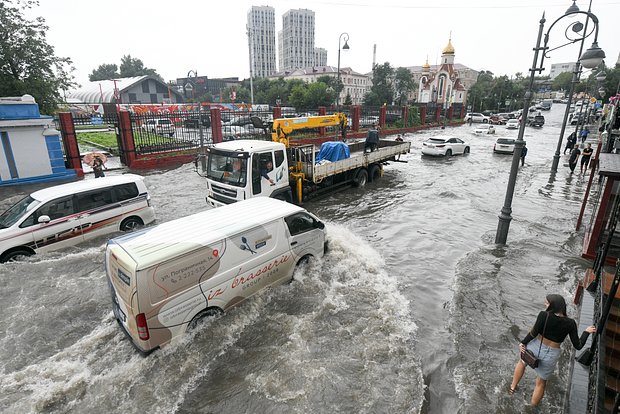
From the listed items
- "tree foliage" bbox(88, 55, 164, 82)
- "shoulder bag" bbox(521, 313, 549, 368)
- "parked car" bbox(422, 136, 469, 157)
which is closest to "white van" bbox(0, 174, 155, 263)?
"shoulder bag" bbox(521, 313, 549, 368)

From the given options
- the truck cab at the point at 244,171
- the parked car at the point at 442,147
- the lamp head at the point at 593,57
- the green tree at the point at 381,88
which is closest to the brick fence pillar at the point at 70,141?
the truck cab at the point at 244,171

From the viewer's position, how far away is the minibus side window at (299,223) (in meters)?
7.04

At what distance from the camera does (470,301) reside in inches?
279

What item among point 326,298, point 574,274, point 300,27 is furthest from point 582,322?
point 300,27

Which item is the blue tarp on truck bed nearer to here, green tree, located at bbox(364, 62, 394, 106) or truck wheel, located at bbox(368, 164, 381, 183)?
truck wheel, located at bbox(368, 164, 381, 183)

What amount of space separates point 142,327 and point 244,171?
590 cm

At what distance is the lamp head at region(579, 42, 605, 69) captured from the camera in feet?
26.0

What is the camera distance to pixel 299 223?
23.9 ft

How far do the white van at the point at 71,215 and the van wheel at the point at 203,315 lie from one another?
17.1 ft

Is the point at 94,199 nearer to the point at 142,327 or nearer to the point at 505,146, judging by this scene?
the point at 142,327

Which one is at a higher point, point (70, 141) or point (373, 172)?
point (70, 141)

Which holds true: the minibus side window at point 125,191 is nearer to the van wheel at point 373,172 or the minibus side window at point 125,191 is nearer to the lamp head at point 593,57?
the van wheel at point 373,172

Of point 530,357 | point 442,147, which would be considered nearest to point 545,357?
point 530,357

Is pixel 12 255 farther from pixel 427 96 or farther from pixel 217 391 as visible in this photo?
pixel 427 96
